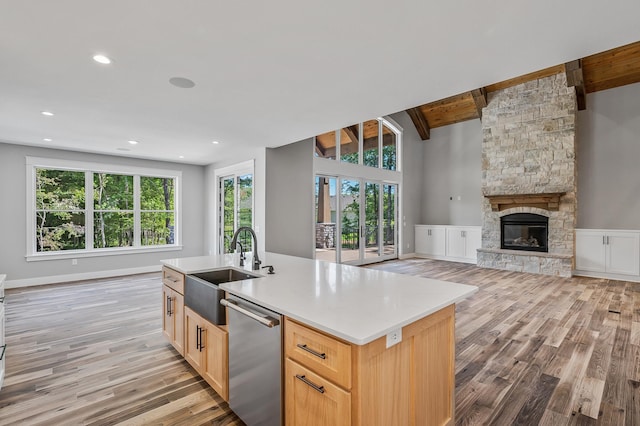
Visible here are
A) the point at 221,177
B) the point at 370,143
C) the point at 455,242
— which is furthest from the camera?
the point at 455,242

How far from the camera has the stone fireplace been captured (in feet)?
21.3

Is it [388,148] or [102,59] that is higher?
[388,148]

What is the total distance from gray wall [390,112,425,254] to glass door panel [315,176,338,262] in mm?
2734

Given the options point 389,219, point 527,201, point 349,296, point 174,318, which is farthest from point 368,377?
point 389,219

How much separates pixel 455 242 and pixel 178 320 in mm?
7582

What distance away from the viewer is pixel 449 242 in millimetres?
8617

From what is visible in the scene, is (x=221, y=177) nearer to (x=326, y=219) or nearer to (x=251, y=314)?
(x=326, y=219)

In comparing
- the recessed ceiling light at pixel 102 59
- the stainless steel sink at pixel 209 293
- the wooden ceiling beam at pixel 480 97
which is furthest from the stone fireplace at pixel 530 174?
the recessed ceiling light at pixel 102 59

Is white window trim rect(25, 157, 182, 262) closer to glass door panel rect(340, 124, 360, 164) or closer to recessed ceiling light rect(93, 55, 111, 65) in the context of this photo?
glass door panel rect(340, 124, 360, 164)

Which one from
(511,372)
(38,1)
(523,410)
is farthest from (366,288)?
(38,1)

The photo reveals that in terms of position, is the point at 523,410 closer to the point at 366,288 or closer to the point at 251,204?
the point at 366,288

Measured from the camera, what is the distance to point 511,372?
258 centimetres

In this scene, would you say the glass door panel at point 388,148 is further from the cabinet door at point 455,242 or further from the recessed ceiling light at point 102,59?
the recessed ceiling light at point 102,59

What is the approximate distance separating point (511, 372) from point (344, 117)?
119 inches
